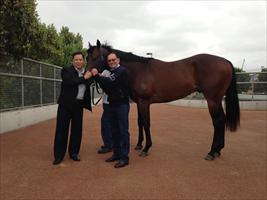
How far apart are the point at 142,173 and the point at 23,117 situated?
19.2 ft

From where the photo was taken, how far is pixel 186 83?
584cm

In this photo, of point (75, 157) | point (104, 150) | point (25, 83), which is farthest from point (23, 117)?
point (75, 157)

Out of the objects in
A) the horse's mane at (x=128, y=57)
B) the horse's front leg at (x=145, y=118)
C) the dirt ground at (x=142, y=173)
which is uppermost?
the horse's mane at (x=128, y=57)

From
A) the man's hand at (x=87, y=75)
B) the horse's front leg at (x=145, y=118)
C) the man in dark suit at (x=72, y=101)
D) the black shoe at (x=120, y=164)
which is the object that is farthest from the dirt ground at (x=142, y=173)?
the man's hand at (x=87, y=75)

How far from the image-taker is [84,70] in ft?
17.1

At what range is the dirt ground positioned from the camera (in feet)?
12.6

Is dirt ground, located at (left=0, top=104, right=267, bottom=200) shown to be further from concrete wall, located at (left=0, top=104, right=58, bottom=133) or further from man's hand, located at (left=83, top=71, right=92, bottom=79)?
man's hand, located at (left=83, top=71, right=92, bottom=79)

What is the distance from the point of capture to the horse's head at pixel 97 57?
5280 millimetres

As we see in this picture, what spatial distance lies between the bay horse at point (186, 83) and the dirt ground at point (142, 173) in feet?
1.70

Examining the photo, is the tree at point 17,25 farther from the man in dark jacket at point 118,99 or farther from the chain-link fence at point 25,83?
the man in dark jacket at point 118,99

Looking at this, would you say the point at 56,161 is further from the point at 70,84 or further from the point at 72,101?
the point at 70,84

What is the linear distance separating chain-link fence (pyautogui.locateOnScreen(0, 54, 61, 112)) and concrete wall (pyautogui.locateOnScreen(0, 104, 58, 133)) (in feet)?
0.54

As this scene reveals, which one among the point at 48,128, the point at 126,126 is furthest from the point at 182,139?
the point at 48,128

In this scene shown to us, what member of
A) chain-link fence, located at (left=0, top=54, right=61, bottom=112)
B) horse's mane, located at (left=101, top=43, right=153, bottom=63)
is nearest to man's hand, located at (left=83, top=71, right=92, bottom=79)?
horse's mane, located at (left=101, top=43, right=153, bottom=63)
